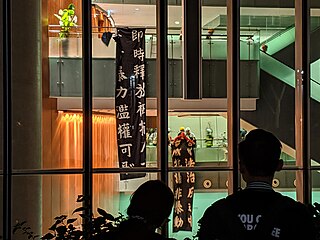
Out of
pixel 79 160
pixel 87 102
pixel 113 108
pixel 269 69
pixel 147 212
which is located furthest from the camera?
pixel 269 69

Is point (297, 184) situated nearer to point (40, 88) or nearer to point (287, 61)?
point (287, 61)

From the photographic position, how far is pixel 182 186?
30.5 feet

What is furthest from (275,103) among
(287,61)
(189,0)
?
(189,0)

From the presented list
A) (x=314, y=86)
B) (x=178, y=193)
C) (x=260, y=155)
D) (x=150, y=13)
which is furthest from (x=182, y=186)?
(x=260, y=155)

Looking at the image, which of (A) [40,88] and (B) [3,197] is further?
(A) [40,88]

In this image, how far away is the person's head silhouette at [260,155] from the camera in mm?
2521

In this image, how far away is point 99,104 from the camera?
356 inches

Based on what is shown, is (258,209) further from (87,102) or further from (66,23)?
(66,23)

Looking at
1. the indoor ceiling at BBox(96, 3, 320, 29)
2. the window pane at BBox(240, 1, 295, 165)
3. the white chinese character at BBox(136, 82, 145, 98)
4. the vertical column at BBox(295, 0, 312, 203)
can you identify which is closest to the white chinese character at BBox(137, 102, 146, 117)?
the white chinese character at BBox(136, 82, 145, 98)

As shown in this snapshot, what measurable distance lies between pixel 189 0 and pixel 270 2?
9.32ft

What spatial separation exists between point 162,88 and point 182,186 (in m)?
1.61

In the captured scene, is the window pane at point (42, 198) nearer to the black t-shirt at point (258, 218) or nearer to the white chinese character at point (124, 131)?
the white chinese character at point (124, 131)

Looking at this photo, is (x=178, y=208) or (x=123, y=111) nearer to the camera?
(x=123, y=111)

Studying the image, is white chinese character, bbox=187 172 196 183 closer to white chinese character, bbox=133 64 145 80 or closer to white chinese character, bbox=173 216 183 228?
white chinese character, bbox=173 216 183 228
